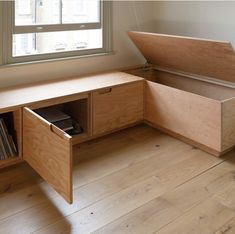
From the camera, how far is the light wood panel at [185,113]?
8.06 ft

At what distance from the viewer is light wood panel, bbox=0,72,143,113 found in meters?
2.27

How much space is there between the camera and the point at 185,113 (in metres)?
2.65

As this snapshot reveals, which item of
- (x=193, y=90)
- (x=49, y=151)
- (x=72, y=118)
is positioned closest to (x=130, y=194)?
(x=49, y=151)

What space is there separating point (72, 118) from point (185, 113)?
3.08ft

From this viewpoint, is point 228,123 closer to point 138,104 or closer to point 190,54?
point 190,54

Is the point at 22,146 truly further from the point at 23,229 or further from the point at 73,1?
the point at 73,1

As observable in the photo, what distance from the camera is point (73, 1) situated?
293cm

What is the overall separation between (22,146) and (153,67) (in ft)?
5.64

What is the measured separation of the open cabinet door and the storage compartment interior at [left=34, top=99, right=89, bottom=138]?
1.53 ft

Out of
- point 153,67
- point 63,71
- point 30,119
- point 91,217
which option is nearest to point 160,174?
point 91,217

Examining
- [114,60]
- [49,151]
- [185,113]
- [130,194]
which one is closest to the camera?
[49,151]

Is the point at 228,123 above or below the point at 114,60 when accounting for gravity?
below

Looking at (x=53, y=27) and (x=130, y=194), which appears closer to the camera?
(x=130, y=194)

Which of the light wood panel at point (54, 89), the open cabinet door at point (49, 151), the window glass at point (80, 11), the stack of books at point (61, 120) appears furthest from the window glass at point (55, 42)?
the open cabinet door at point (49, 151)
